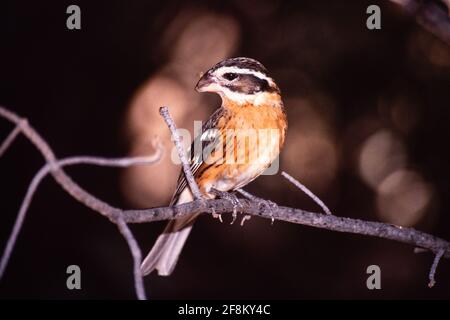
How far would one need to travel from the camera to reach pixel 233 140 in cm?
240

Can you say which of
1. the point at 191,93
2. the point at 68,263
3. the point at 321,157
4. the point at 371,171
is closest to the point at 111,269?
the point at 68,263

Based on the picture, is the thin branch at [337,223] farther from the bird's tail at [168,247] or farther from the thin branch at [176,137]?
the bird's tail at [168,247]

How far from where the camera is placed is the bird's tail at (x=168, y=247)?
239cm

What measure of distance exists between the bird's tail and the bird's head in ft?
1.62

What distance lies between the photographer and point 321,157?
2924mm

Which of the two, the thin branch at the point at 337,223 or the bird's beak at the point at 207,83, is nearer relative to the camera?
the thin branch at the point at 337,223

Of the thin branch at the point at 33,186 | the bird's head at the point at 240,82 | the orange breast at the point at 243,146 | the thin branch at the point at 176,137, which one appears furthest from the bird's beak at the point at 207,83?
the thin branch at the point at 33,186

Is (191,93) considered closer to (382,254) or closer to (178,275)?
(178,275)

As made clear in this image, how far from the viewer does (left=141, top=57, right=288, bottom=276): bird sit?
2.36 metres

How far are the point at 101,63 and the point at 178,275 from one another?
1.15 meters

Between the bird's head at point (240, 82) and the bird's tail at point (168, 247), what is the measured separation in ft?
1.62

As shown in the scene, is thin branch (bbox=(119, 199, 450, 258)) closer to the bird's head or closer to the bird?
the bird

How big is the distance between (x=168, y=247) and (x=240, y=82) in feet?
2.59

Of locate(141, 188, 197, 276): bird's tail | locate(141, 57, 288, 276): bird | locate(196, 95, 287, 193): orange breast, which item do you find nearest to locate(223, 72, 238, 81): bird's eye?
locate(141, 57, 288, 276): bird
